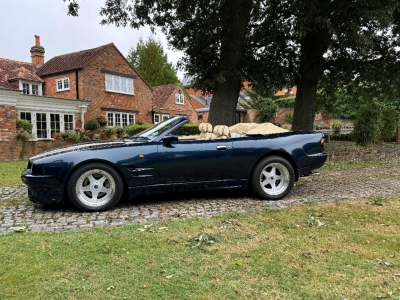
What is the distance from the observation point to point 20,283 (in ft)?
8.25

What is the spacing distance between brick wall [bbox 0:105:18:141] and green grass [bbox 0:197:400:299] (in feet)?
46.2

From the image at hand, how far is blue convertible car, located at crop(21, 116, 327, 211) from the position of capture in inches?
179

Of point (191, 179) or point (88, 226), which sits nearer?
point (88, 226)

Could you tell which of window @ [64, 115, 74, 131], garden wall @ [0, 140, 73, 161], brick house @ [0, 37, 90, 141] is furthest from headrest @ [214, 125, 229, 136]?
window @ [64, 115, 74, 131]

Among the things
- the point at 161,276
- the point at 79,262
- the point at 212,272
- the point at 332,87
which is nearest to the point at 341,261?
the point at 212,272

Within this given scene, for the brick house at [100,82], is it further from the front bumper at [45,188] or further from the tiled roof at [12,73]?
the front bumper at [45,188]

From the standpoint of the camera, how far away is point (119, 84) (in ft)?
82.1

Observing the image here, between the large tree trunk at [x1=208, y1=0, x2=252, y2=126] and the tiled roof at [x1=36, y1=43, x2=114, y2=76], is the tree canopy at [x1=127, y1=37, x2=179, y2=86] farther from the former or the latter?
the large tree trunk at [x1=208, y1=0, x2=252, y2=126]

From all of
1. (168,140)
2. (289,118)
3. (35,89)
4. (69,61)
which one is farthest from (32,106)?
(289,118)

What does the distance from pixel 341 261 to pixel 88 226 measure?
A: 2.76m

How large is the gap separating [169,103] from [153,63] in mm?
10220

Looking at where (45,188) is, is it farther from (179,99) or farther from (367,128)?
(179,99)

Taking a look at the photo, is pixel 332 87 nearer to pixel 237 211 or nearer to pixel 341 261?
pixel 237 211

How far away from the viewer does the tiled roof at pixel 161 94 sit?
1164 inches
